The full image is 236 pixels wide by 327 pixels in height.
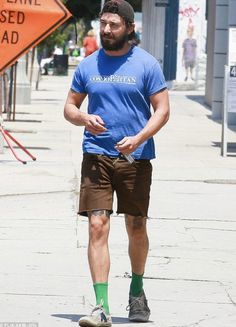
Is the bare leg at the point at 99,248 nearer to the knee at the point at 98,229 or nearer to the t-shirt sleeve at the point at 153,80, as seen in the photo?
the knee at the point at 98,229

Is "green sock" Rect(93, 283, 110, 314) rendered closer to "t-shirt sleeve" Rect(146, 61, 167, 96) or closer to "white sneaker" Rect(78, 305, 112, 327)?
"white sneaker" Rect(78, 305, 112, 327)

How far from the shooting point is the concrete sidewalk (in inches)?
301

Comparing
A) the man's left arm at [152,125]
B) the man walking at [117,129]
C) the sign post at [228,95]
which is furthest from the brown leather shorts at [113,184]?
the sign post at [228,95]

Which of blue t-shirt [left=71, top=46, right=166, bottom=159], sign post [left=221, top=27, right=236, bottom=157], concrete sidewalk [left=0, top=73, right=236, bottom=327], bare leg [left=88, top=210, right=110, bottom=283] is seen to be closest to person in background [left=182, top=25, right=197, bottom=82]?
concrete sidewalk [left=0, top=73, right=236, bottom=327]

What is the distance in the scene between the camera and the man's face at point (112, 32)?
7113 millimetres

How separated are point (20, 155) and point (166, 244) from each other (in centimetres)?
740

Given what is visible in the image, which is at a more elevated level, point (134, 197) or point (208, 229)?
point (134, 197)

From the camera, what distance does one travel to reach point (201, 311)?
301 inches

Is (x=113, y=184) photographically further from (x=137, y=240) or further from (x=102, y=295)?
(x=102, y=295)

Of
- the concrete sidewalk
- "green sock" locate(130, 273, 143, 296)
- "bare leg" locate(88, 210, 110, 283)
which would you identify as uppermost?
"bare leg" locate(88, 210, 110, 283)

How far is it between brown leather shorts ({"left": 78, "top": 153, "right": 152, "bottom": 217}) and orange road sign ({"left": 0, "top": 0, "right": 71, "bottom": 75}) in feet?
29.9

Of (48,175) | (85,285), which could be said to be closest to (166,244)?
(85,285)

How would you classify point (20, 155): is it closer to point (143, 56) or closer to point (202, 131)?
point (202, 131)

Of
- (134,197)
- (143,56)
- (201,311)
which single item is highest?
(143,56)
